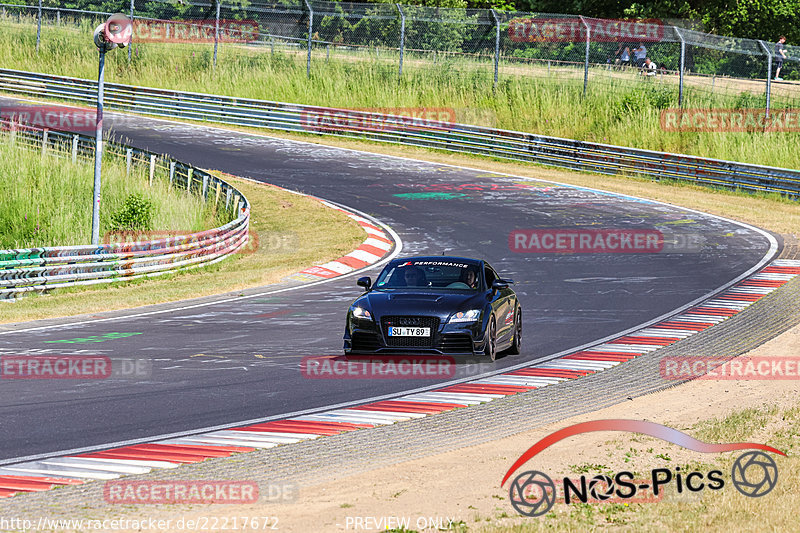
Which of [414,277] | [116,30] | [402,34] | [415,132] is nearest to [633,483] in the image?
[414,277]

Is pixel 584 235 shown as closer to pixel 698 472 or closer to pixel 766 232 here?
pixel 766 232

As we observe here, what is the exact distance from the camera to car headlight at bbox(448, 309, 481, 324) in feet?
43.0

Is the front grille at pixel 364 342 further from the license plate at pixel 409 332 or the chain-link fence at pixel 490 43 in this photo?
the chain-link fence at pixel 490 43

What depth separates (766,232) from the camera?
26891mm

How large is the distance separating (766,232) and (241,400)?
1889 cm

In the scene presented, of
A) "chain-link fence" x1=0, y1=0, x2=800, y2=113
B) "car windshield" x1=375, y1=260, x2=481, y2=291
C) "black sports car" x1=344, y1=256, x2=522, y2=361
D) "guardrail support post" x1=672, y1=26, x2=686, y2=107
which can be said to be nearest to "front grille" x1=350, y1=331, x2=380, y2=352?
"black sports car" x1=344, y1=256, x2=522, y2=361

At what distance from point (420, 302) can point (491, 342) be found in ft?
3.35

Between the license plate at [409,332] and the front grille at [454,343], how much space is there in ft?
0.65

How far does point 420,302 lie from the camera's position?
13359 millimetres

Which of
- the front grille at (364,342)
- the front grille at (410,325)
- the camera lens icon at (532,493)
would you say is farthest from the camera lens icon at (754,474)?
the front grille at (364,342)

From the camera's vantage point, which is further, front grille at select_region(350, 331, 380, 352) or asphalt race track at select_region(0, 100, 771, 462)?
front grille at select_region(350, 331, 380, 352)

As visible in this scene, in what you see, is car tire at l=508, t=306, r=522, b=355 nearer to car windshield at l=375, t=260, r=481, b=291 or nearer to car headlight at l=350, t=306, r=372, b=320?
car windshield at l=375, t=260, r=481, b=291

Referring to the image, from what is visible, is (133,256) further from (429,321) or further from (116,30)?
(429,321)

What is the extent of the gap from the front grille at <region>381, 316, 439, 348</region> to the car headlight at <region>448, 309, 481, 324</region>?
204 mm
